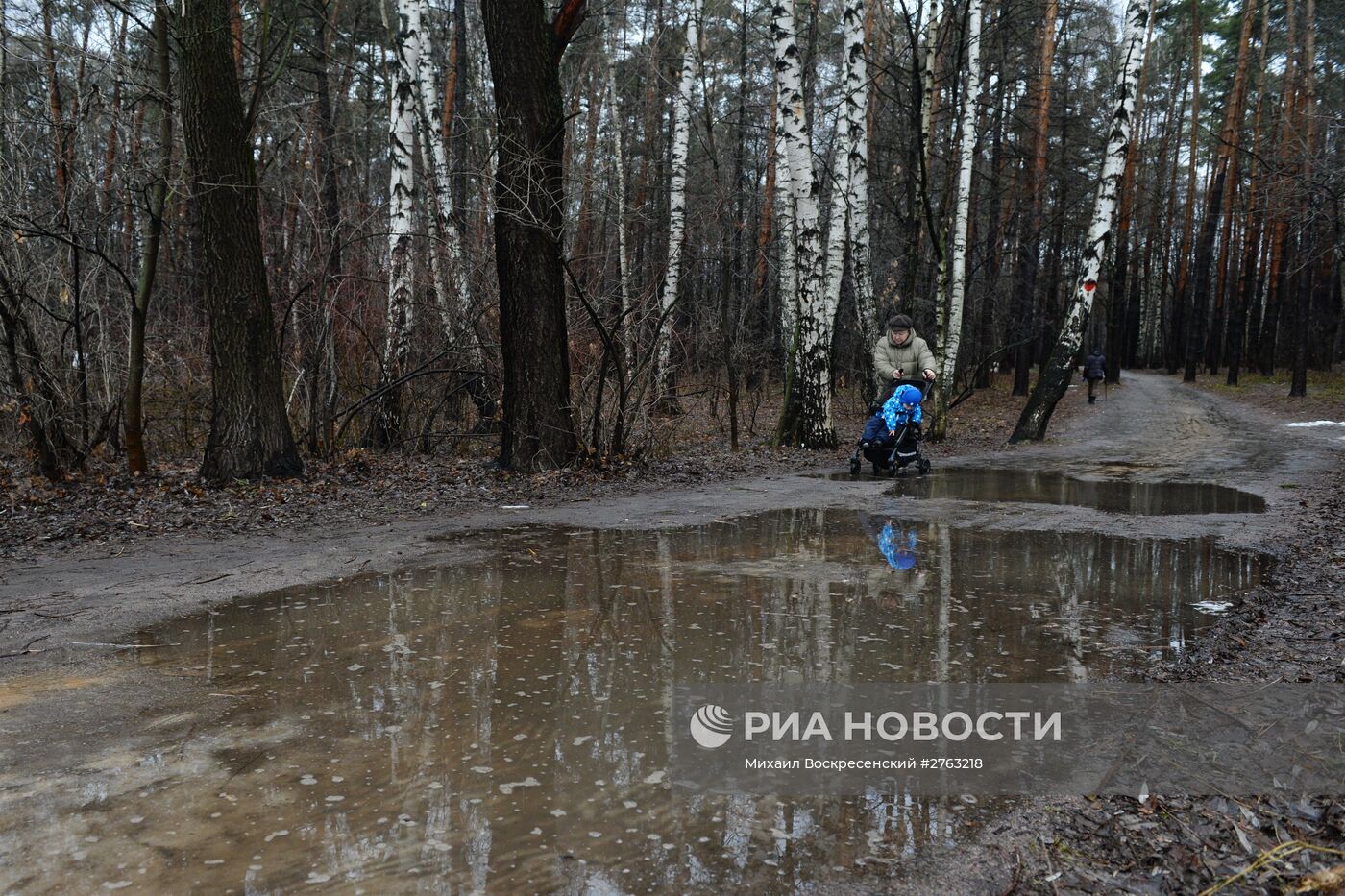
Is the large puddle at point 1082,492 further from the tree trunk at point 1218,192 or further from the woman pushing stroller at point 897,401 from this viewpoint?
the tree trunk at point 1218,192

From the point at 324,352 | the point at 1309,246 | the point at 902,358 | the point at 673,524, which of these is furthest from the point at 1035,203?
the point at 673,524

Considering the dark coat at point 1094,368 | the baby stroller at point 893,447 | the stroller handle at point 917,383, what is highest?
the stroller handle at point 917,383

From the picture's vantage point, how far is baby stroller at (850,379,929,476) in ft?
39.9

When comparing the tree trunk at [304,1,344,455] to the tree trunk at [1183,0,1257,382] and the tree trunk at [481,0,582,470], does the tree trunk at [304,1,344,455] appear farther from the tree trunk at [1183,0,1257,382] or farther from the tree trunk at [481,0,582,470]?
the tree trunk at [1183,0,1257,382]

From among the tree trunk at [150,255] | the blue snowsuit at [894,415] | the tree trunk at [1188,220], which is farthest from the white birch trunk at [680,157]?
the tree trunk at [1188,220]

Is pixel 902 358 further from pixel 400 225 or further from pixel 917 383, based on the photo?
pixel 400 225

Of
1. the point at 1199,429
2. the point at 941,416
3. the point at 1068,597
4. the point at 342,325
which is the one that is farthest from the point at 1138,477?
the point at 342,325

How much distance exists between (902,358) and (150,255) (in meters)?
9.12

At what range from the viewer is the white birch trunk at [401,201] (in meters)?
13.3

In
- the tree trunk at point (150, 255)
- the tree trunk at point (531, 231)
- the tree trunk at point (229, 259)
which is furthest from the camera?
the tree trunk at point (531, 231)

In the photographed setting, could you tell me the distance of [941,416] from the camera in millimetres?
18141

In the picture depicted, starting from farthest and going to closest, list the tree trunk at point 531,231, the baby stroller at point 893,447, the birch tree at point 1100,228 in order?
the birch tree at point 1100,228, the baby stroller at point 893,447, the tree trunk at point 531,231

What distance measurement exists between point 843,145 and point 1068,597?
15445 millimetres

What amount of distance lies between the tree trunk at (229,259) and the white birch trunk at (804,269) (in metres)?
7.79
